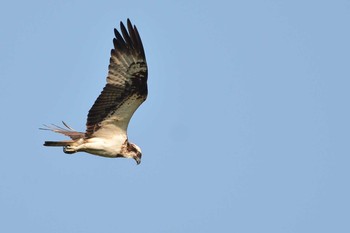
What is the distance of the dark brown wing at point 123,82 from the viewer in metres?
17.6

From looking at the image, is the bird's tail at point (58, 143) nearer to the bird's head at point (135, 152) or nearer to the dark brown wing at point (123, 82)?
the dark brown wing at point (123, 82)

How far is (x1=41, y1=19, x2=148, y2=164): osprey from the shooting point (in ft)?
57.8

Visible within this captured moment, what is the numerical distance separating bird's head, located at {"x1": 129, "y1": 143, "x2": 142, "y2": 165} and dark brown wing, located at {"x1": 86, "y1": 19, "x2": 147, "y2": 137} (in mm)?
678

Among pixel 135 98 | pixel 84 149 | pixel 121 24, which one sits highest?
pixel 121 24

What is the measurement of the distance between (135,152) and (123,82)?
1500 mm

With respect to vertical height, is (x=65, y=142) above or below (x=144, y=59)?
below

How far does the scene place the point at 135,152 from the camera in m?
18.3

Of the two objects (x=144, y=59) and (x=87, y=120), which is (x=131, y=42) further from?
(x=87, y=120)

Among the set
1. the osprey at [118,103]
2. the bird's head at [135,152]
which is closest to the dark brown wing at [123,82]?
the osprey at [118,103]

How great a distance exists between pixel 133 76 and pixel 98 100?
0.83 meters

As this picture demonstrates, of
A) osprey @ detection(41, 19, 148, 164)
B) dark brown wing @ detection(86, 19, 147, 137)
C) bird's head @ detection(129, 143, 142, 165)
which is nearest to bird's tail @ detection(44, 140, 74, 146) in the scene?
osprey @ detection(41, 19, 148, 164)

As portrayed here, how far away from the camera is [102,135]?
59.5 feet

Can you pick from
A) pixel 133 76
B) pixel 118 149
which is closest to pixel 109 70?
pixel 133 76

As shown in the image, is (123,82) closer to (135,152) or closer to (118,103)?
(118,103)
